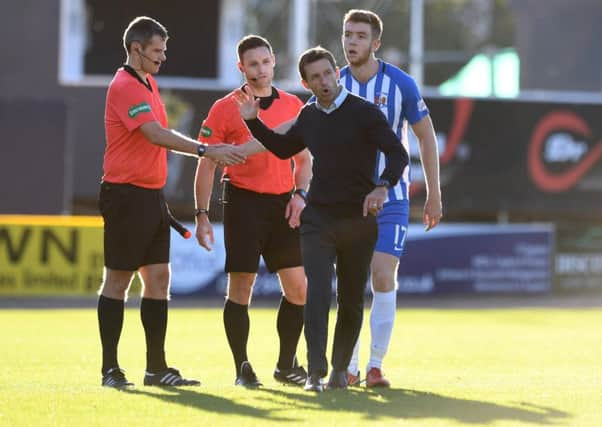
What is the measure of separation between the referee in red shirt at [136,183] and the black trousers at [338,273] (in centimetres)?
93

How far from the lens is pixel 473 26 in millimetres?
59125

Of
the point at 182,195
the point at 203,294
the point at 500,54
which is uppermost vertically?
the point at 500,54

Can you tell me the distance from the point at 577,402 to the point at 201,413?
199 cm

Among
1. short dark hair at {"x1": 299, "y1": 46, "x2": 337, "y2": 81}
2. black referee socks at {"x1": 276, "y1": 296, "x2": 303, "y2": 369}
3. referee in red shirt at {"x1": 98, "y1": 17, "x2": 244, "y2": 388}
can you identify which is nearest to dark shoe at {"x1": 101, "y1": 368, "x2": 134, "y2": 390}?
→ referee in red shirt at {"x1": 98, "y1": 17, "x2": 244, "y2": 388}

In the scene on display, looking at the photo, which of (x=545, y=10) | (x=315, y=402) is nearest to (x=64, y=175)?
(x=545, y=10)

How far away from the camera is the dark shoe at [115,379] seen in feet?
27.4

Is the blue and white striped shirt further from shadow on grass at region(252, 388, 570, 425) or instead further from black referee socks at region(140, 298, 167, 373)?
black referee socks at region(140, 298, 167, 373)

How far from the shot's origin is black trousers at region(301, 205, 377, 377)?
25.3ft

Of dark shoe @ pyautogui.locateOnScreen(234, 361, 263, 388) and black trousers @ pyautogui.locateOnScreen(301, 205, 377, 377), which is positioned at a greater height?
black trousers @ pyautogui.locateOnScreen(301, 205, 377, 377)

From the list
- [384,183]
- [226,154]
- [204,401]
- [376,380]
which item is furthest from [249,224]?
[204,401]

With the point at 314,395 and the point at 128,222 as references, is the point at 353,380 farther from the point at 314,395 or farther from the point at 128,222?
the point at 128,222

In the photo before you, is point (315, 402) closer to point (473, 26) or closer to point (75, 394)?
point (75, 394)

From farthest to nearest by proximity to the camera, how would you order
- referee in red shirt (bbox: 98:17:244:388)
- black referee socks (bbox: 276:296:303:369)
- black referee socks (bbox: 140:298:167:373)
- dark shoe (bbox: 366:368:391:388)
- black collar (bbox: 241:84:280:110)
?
black referee socks (bbox: 276:296:303:369)
black collar (bbox: 241:84:280:110)
black referee socks (bbox: 140:298:167:373)
referee in red shirt (bbox: 98:17:244:388)
dark shoe (bbox: 366:368:391:388)

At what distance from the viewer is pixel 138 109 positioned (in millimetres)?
8305
